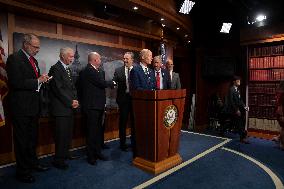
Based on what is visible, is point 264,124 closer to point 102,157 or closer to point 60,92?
point 102,157

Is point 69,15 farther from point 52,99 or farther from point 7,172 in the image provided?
point 7,172

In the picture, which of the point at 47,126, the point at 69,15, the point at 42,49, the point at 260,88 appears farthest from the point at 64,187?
the point at 260,88

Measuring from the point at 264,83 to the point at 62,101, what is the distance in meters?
4.84

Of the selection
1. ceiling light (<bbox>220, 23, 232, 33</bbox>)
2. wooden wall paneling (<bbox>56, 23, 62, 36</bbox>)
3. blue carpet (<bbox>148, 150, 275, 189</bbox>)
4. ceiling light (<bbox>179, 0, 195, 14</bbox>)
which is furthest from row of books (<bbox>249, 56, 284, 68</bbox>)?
wooden wall paneling (<bbox>56, 23, 62, 36</bbox>)

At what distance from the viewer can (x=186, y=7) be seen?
539cm

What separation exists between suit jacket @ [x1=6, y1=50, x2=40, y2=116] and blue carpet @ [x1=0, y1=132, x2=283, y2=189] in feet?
2.69

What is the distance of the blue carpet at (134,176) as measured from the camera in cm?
282

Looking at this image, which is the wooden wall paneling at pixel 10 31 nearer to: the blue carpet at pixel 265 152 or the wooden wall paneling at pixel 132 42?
the wooden wall paneling at pixel 132 42

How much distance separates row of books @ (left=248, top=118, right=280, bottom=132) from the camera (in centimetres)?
572

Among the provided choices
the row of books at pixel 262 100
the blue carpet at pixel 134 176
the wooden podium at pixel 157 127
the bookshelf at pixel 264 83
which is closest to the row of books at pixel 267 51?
the bookshelf at pixel 264 83

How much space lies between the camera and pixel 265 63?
5930mm

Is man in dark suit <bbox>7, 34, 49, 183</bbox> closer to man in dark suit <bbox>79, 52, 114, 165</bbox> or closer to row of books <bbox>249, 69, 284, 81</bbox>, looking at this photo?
man in dark suit <bbox>79, 52, 114, 165</bbox>

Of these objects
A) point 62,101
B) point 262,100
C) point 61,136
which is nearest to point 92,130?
point 61,136

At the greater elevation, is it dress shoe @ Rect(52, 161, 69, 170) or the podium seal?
the podium seal
